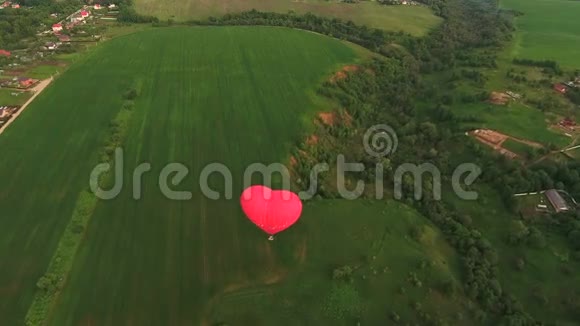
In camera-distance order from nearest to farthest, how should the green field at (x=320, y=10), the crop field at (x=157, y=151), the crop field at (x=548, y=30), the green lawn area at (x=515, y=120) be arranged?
1. the crop field at (x=157, y=151)
2. the green lawn area at (x=515, y=120)
3. the crop field at (x=548, y=30)
4. the green field at (x=320, y=10)

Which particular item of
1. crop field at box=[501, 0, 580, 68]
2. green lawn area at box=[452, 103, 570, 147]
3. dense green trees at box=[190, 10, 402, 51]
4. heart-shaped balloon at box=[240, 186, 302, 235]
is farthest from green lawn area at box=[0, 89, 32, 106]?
crop field at box=[501, 0, 580, 68]

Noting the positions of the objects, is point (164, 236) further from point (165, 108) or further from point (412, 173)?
point (412, 173)

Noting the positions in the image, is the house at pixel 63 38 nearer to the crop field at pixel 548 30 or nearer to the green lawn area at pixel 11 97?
the green lawn area at pixel 11 97

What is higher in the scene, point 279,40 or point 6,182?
point 279,40

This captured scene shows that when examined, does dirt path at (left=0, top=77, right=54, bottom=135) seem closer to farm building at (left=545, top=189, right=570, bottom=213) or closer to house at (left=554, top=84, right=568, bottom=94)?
farm building at (left=545, top=189, right=570, bottom=213)

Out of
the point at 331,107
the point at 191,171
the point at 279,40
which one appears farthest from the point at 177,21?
Result: the point at 191,171

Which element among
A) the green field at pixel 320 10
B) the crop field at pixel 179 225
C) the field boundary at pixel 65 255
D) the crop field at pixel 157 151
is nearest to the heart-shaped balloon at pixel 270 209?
the crop field at pixel 179 225

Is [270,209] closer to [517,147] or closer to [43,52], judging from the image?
[517,147]

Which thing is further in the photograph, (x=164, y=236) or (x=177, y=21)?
(x=177, y=21)
